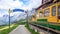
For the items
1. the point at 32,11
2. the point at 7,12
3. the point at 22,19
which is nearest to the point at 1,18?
the point at 7,12

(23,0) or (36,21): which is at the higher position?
Answer: (23,0)

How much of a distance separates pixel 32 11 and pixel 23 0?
0.41 m

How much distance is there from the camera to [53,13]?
3.24 metres

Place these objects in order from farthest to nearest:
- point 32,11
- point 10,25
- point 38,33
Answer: point 10,25 < point 32,11 < point 38,33

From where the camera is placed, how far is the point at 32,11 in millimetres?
4277

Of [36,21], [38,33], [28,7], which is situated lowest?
[38,33]

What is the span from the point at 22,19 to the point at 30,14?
23cm

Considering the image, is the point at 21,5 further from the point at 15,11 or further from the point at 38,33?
the point at 38,33

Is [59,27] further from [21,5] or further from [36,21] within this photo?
[21,5]

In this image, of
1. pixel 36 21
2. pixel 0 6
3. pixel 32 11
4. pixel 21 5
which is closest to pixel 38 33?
pixel 36 21

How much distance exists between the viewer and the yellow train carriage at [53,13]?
10.2 feet

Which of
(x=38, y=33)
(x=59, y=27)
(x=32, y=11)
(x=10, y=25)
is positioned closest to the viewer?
(x=59, y=27)

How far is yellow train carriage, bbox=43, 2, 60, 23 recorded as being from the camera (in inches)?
122

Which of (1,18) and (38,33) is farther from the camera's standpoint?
(1,18)
